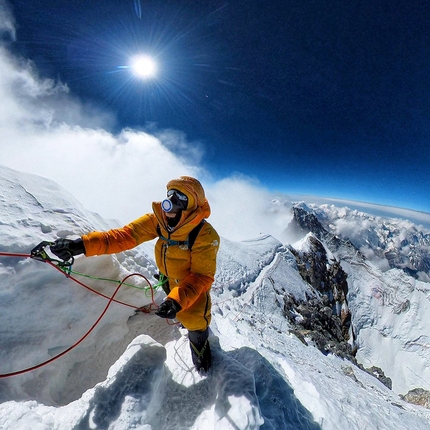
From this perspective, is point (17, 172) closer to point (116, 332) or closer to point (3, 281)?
point (3, 281)

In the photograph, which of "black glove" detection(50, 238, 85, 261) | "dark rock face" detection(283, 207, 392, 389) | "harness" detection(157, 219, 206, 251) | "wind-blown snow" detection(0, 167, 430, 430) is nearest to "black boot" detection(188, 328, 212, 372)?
"wind-blown snow" detection(0, 167, 430, 430)

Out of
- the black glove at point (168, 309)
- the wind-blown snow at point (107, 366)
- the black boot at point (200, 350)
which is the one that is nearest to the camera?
the black glove at point (168, 309)

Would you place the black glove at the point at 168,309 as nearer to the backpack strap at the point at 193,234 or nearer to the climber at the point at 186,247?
the climber at the point at 186,247

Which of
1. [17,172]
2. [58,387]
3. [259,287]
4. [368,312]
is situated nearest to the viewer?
[58,387]

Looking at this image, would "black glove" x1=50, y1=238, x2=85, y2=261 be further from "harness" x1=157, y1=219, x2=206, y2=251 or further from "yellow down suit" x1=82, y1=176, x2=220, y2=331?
"harness" x1=157, y1=219, x2=206, y2=251

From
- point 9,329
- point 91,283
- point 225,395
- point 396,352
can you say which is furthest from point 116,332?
point 396,352

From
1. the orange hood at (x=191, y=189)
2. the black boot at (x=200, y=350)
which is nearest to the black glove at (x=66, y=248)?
the orange hood at (x=191, y=189)
